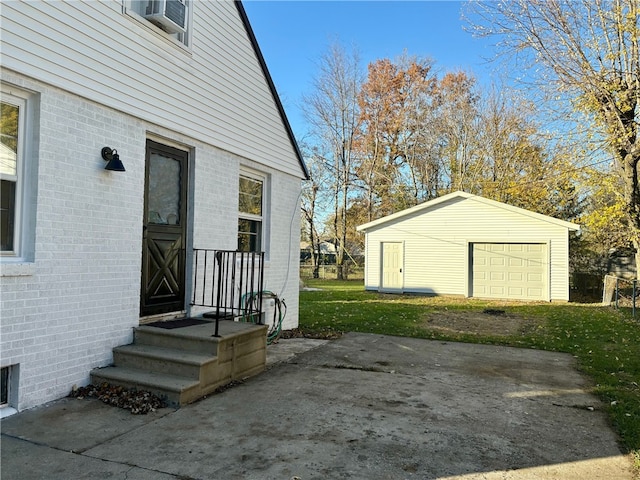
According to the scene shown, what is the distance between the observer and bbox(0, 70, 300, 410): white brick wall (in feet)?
12.7

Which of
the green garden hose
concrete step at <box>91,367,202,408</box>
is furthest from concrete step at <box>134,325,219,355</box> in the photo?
the green garden hose

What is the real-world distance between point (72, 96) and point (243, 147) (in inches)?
118

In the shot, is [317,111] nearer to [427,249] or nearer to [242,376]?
[427,249]

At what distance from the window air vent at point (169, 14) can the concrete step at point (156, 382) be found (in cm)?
394

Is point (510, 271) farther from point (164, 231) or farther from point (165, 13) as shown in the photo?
point (165, 13)

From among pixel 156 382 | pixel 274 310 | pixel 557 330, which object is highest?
pixel 274 310

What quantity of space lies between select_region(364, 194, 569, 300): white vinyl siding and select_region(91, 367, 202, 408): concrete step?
48.9ft

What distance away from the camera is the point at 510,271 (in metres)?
16.8

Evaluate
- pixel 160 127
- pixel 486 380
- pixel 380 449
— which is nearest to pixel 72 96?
pixel 160 127

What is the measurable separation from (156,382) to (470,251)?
15.3 m

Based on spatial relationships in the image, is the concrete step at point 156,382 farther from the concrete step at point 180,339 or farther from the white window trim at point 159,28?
the white window trim at point 159,28

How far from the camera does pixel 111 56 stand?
183 inches

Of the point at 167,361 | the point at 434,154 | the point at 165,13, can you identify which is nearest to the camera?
the point at 167,361

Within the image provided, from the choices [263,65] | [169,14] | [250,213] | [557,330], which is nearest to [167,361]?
[250,213]
